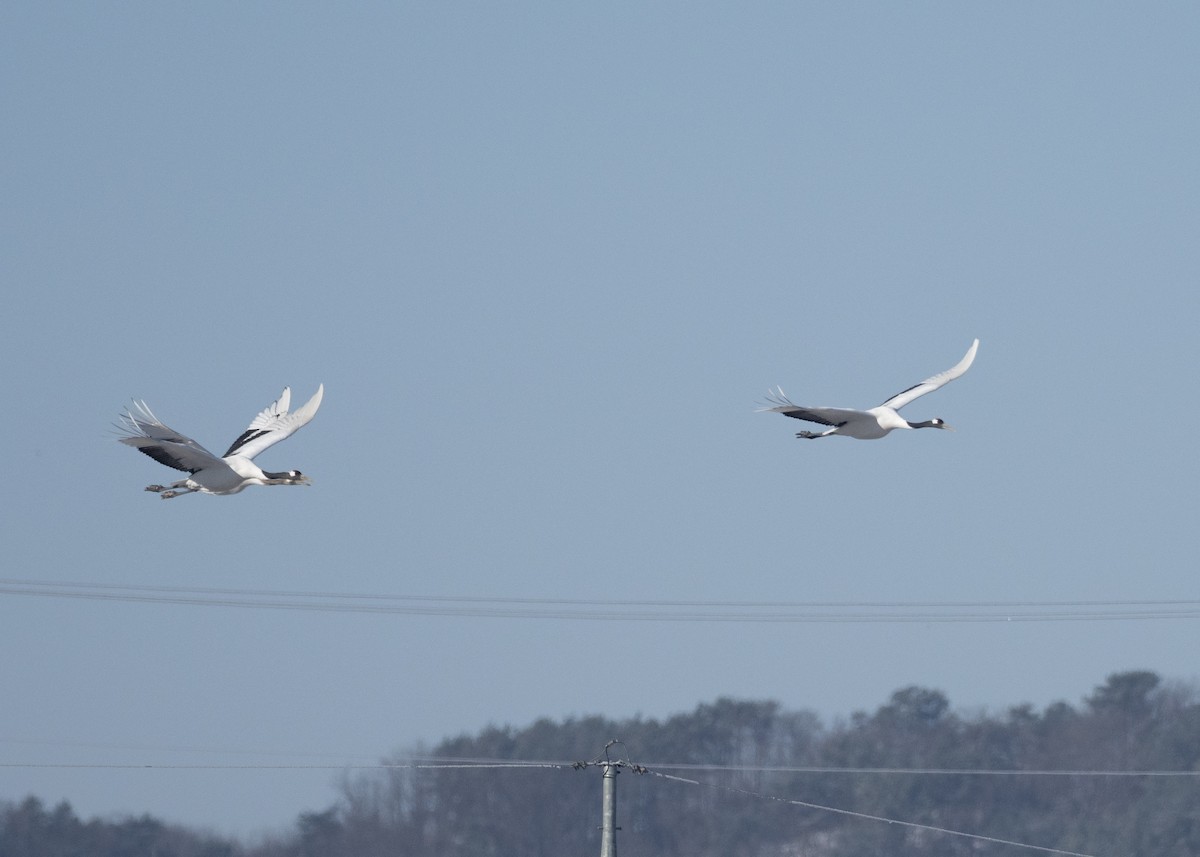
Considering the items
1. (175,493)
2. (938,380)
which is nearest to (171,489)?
(175,493)

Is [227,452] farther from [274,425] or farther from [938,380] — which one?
[938,380]

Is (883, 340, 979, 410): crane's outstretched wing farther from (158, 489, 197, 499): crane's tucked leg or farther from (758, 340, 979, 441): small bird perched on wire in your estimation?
(158, 489, 197, 499): crane's tucked leg

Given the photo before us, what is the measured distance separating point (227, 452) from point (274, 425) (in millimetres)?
1309

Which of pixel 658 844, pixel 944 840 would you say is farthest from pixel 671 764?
pixel 944 840

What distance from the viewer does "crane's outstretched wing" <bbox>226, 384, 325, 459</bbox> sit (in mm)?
32000

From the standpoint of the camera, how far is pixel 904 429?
3161 cm

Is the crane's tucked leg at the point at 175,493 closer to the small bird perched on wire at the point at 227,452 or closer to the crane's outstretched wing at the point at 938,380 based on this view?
the small bird perched on wire at the point at 227,452

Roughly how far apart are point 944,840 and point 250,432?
5788 cm

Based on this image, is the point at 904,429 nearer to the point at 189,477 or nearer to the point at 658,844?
the point at 189,477

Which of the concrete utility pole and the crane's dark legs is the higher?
the crane's dark legs

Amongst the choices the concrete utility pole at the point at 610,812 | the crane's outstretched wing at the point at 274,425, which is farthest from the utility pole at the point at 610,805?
the crane's outstretched wing at the point at 274,425

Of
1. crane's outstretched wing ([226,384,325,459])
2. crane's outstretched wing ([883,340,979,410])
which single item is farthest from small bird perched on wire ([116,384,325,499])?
crane's outstretched wing ([883,340,979,410])

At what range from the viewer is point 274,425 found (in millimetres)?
32844

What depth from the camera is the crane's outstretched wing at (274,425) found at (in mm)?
32000
